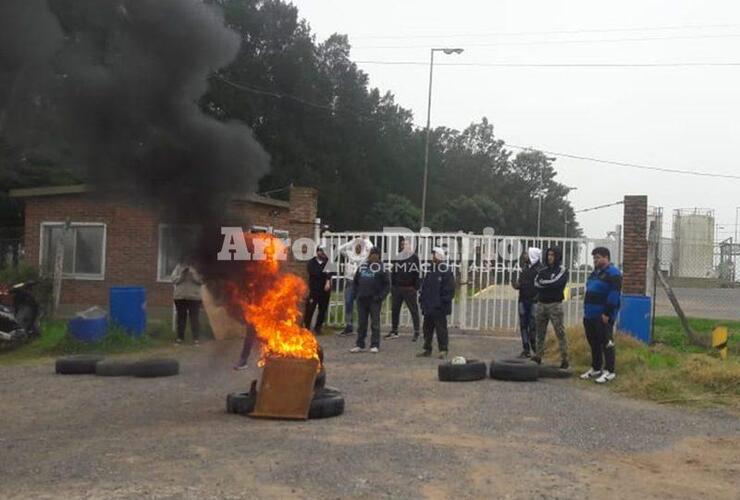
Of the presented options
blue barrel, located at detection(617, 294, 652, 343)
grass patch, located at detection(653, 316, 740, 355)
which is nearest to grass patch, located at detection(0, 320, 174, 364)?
blue barrel, located at detection(617, 294, 652, 343)

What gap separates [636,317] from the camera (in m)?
13.3

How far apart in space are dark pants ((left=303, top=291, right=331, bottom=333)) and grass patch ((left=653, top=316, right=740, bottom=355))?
6.16 meters

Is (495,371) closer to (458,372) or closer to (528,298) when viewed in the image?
(458,372)

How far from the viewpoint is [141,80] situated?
25.0ft

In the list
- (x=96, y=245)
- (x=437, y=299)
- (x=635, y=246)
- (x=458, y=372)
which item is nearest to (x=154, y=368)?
(x=458, y=372)

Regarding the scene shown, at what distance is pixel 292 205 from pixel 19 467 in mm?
11066

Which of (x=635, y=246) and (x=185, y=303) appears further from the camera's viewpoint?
(x=635, y=246)

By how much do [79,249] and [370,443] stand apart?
13.2 m

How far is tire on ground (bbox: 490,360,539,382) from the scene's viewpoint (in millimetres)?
10500

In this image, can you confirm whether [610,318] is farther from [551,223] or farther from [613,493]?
[551,223]

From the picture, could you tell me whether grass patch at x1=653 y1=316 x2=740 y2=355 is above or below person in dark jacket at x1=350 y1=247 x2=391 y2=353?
below

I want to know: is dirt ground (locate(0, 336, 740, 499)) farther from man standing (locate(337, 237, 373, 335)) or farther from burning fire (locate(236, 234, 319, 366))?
man standing (locate(337, 237, 373, 335))

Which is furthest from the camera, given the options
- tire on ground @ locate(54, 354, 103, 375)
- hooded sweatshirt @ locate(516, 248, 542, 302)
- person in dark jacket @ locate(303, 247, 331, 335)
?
person in dark jacket @ locate(303, 247, 331, 335)

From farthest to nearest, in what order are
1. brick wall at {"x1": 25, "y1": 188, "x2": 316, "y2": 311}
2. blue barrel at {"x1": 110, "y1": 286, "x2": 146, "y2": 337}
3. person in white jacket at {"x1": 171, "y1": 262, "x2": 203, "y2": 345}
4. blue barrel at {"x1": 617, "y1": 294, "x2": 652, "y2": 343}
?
brick wall at {"x1": 25, "y1": 188, "x2": 316, "y2": 311}
blue barrel at {"x1": 110, "y1": 286, "x2": 146, "y2": 337}
person in white jacket at {"x1": 171, "y1": 262, "x2": 203, "y2": 345}
blue barrel at {"x1": 617, "y1": 294, "x2": 652, "y2": 343}
